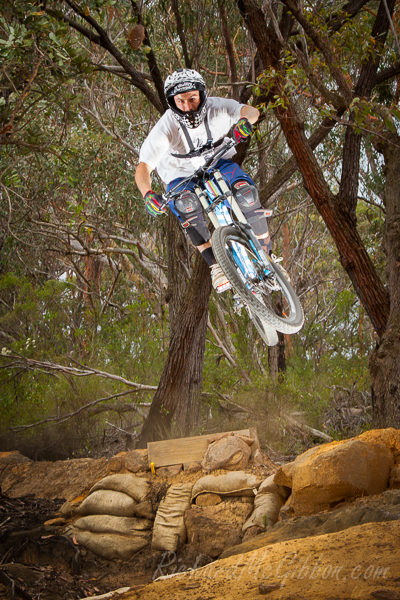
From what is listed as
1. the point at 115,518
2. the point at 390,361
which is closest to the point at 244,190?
the point at 390,361

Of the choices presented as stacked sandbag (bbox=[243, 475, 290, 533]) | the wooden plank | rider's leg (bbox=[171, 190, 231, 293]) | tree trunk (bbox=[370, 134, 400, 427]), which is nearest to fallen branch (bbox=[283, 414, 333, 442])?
tree trunk (bbox=[370, 134, 400, 427])

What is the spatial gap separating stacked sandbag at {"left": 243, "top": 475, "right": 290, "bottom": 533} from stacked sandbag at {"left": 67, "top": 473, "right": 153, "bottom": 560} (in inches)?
38.8

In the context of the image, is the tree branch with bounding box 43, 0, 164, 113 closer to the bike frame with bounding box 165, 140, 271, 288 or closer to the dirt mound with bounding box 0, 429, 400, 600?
the bike frame with bounding box 165, 140, 271, 288

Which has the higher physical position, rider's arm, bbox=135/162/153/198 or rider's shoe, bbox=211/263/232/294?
rider's arm, bbox=135/162/153/198

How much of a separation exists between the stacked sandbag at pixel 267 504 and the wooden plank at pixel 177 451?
3.11 ft

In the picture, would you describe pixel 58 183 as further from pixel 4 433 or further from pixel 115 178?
pixel 4 433

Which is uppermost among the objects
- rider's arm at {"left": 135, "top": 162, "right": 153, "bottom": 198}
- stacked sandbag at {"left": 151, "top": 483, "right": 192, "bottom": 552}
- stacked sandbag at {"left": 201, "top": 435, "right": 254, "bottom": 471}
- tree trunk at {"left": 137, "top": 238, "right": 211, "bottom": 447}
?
rider's arm at {"left": 135, "top": 162, "right": 153, "bottom": 198}

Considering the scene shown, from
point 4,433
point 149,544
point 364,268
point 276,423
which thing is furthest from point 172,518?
point 4,433

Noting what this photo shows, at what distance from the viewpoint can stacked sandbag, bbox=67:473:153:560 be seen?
15.7ft

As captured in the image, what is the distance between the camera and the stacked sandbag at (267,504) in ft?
14.3

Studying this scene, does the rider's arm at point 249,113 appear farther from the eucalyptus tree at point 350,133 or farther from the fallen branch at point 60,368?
the fallen branch at point 60,368

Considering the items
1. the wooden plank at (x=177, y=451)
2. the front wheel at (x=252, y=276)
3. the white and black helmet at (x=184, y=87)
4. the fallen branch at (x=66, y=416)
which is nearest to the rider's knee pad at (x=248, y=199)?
the front wheel at (x=252, y=276)

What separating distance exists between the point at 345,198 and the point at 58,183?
567 cm

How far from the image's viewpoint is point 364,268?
19.0 feet
